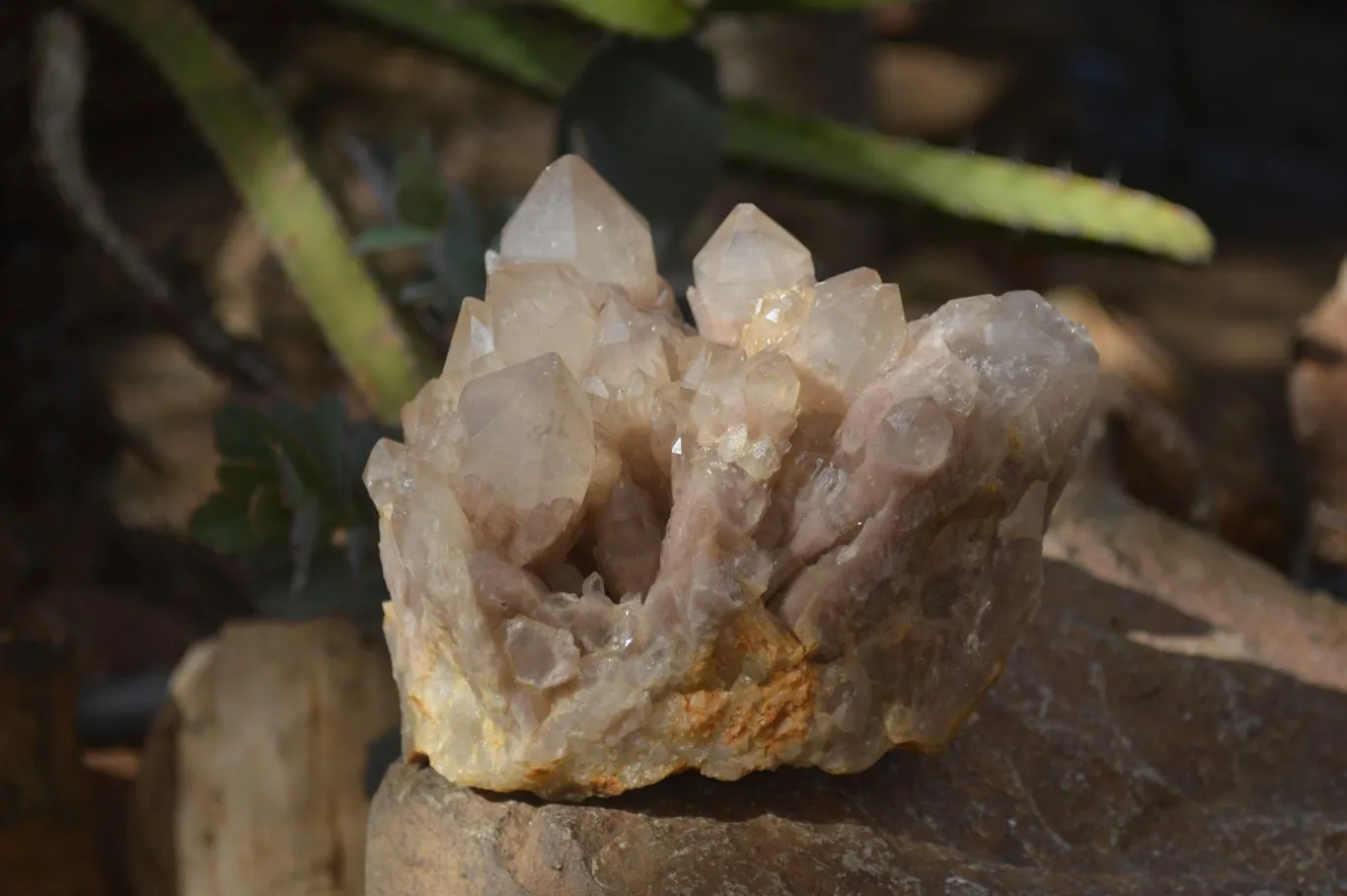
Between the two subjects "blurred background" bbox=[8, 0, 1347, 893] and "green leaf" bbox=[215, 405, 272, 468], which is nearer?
"green leaf" bbox=[215, 405, 272, 468]

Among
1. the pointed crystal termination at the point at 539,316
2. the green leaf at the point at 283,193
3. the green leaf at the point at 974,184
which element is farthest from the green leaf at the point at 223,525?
the green leaf at the point at 974,184

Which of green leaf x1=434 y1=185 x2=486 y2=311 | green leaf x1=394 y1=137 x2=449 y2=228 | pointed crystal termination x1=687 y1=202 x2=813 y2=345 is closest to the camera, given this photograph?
pointed crystal termination x1=687 y1=202 x2=813 y2=345

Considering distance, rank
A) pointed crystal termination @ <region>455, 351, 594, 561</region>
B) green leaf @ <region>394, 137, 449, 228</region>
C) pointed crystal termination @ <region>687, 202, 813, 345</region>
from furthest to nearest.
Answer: green leaf @ <region>394, 137, 449, 228</region>, pointed crystal termination @ <region>687, 202, 813, 345</region>, pointed crystal termination @ <region>455, 351, 594, 561</region>

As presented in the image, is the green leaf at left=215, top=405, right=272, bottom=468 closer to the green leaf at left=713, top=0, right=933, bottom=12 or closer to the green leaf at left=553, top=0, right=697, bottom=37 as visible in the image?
the green leaf at left=553, top=0, right=697, bottom=37

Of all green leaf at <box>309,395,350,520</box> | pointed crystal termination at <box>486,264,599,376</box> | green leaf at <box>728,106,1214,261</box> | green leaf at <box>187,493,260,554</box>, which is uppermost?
pointed crystal termination at <box>486,264,599,376</box>

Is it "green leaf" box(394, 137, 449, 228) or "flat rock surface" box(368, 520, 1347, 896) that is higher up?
"green leaf" box(394, 137, 449, 228)

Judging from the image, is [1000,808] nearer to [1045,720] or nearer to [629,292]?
[1045,720]

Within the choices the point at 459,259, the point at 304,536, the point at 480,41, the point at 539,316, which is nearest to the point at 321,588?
the point at 304,536

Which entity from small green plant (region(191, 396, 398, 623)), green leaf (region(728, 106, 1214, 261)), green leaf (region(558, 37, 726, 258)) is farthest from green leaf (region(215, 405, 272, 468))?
green leaf (region(728, 106, 1214, 261))
